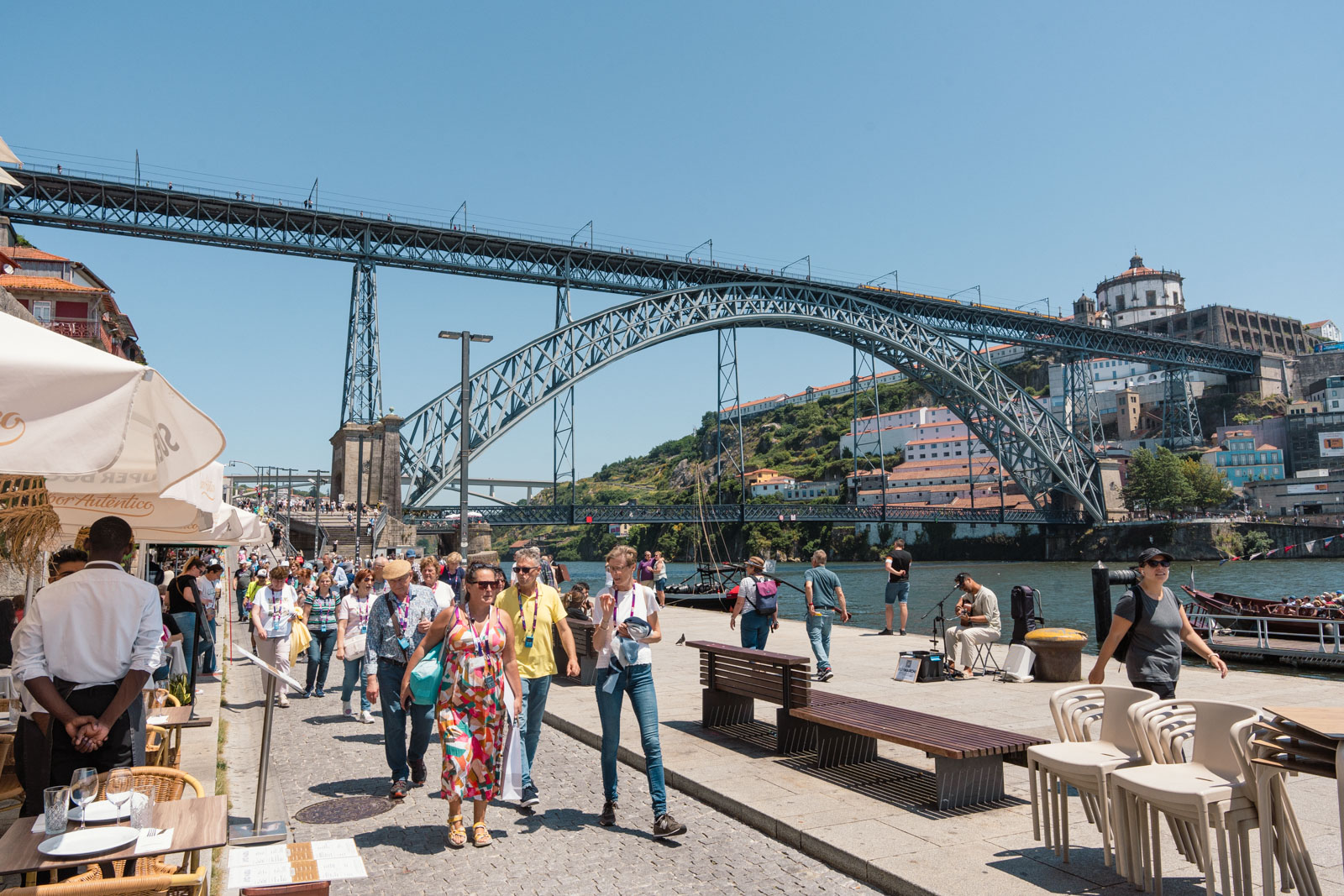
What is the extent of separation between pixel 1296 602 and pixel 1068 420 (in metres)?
52.3

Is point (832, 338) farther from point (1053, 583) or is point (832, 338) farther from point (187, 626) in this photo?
point (187, 626)

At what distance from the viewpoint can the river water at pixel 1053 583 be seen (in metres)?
30.2

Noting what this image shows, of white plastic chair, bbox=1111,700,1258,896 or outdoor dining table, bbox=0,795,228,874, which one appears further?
white plastic chair, bbox=1111,700,1258,896

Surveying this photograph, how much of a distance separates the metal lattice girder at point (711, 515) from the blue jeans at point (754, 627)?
1146 inches

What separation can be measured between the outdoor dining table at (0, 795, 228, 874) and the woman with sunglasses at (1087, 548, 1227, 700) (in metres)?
4.10

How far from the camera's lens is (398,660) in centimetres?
643

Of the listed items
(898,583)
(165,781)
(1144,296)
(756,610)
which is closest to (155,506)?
(165,781)

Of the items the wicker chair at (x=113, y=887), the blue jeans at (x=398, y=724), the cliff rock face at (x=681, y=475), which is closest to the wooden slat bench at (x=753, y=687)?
the blue jeans at (x=398, y=724)

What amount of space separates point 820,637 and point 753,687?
338 centimetres

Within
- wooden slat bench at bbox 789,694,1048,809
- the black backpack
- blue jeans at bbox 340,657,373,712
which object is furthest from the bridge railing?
the black backpack

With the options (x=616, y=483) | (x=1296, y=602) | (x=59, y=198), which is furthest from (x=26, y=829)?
(x=616, y=483)

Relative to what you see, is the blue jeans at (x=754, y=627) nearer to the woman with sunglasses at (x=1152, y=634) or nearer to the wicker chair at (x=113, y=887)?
the woman with sunglasses at (x=1152, y=634)

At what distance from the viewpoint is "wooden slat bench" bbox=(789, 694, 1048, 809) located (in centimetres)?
492

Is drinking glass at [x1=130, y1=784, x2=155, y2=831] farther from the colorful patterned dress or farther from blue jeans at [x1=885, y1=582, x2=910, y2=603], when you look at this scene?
blue jeans at [x1=885, y1=582, x2=910, y2=603]
